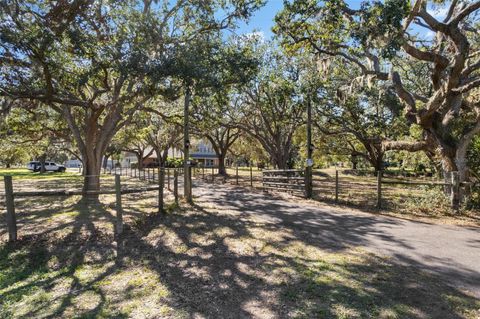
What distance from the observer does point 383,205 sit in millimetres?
9992

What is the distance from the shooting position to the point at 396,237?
6.18 m

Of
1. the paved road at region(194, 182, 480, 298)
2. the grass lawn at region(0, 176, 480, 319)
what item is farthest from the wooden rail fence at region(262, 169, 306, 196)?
the grass lawn at region(0, 176, 480, 319)

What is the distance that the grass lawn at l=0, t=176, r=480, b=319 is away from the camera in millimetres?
3389

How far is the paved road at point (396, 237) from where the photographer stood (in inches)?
179

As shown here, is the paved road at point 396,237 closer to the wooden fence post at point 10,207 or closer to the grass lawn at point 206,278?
the grass lawn at point 206,278

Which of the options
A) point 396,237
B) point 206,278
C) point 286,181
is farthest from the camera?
point 286,181

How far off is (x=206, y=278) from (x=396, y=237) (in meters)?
4.04

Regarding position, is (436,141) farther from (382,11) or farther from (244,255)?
(244,255)

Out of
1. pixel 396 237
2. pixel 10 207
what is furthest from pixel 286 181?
pixel 10 207

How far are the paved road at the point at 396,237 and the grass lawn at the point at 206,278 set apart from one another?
33cm

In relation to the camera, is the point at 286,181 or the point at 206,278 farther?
the point at 286,181

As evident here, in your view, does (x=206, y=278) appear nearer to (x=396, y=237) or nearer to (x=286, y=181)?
(x=396, y=237)

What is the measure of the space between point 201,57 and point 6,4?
460cm

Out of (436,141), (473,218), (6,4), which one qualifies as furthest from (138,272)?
(436,141)
